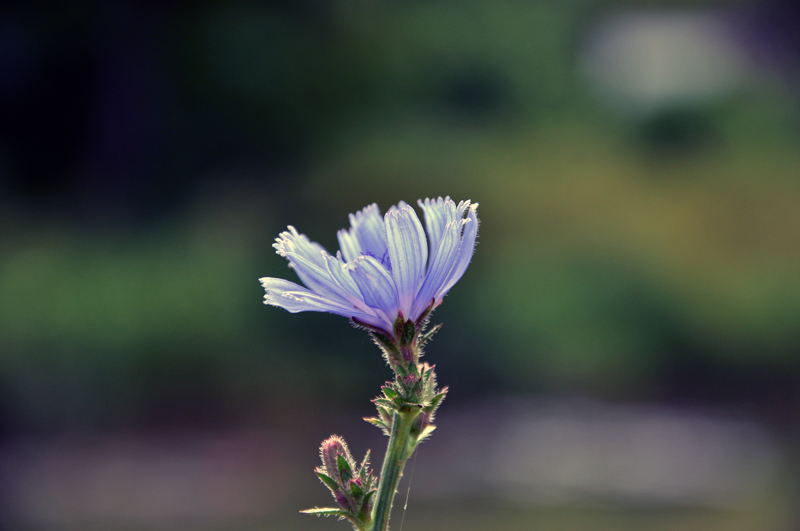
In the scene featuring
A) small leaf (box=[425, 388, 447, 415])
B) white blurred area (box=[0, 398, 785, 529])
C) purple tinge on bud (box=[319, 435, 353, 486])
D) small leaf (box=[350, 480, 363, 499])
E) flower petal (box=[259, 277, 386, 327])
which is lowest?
small leaf (box=[350, 480, 363, 499])

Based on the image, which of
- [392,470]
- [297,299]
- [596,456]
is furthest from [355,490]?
[596,456]

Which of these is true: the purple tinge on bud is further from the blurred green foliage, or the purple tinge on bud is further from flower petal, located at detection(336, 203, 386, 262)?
the blurred green foliage

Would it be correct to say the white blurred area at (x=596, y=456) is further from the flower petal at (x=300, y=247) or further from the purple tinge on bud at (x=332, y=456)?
the flower petal at (x=300, y=247)

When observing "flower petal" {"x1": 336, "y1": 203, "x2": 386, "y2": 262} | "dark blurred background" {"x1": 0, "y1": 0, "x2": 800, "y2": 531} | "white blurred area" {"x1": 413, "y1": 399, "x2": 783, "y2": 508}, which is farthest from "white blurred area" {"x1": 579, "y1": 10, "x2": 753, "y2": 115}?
"flower petal" {"x1": 336, "y1": 203, "x2": 386, "y2": 262}

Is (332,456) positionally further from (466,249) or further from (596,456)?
(596,456)

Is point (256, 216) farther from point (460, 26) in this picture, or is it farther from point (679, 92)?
point (679, 92)

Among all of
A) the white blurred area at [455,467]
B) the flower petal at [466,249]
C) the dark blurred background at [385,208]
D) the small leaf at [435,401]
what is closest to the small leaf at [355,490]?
the small leaf at [435,401]
